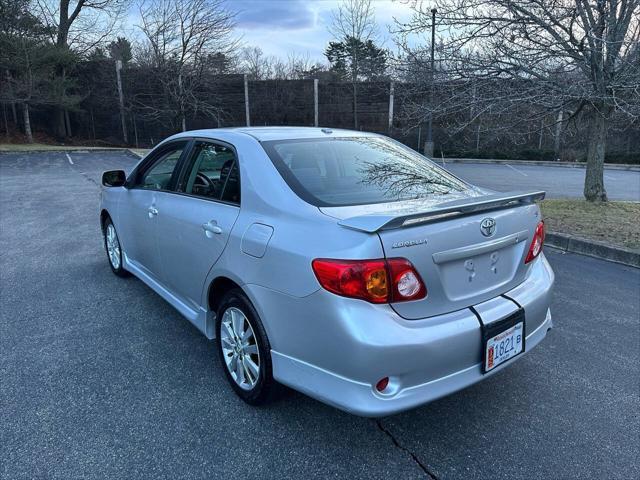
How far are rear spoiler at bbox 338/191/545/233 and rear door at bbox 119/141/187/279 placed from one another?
1.88 metres

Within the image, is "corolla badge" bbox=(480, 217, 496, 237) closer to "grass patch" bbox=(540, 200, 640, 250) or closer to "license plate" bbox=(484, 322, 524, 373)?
"license plate" bbox=(484, 322, 524, 373)

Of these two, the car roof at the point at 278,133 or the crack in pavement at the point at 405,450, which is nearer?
the crack in pavement at the point at 405,450

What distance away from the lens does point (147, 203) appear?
3.71 m

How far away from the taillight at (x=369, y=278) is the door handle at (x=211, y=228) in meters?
0.87

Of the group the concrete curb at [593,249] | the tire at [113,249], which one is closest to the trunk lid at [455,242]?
the tire at [113,249]

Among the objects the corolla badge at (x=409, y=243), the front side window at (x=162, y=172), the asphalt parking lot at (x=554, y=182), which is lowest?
the asphalt parking lot at (x=554, y=182)

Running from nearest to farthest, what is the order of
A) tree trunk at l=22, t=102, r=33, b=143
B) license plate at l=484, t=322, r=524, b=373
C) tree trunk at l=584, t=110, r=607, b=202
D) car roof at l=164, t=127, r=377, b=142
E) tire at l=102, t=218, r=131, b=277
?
license plate at l=484, t=322, r=524, b=373, car roof at l=164, t=127, r=377, b=142, tire at l=102, t=218, r=131, b=277, tree trunk at l=584, t=110, r=607, b=202, tree trunk at l=22, t=102, r=33, b=143

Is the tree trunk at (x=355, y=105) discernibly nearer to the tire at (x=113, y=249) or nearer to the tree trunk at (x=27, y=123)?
the tree trunk at (x=27, y=123)

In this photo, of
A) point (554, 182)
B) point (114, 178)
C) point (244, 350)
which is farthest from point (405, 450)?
point (554, 182)

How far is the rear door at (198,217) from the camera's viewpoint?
9.05ft

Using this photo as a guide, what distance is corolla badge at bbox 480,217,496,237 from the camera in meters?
2.31

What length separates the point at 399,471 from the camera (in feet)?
7.16

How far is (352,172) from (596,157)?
7545 millimetres

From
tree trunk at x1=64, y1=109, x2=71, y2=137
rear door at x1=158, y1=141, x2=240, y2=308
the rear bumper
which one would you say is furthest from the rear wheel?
tree trunk at x1=64, y1=109, x2=71, y2=137
